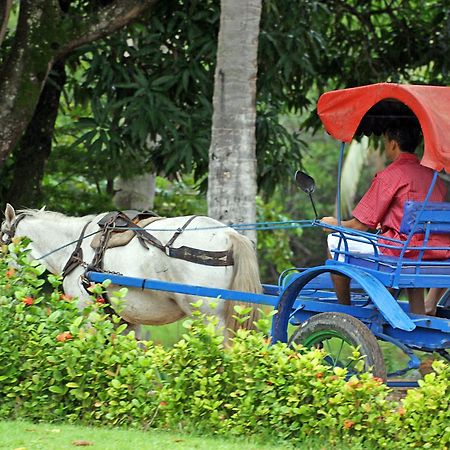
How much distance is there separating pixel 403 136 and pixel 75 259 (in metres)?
2.95

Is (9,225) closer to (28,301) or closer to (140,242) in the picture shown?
(140,242)

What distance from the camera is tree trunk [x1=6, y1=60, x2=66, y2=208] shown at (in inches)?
461

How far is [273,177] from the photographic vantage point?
39.7 ft

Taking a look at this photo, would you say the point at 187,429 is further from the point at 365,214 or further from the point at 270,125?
the point at 270,125

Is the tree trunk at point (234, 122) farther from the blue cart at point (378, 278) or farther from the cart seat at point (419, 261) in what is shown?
the cart seat at point (419, 261)

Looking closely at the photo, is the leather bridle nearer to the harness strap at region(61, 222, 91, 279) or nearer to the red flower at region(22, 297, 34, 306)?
the harness strap at region(61, 222, 91, 279)

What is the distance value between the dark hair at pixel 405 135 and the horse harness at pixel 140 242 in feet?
5.23

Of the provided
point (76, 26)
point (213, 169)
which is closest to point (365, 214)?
point (213, 169)

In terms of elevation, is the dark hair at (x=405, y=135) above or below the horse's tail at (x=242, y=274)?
above

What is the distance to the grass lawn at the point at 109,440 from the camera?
5348mm

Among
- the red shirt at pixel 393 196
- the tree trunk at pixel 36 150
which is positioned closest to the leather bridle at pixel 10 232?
the tree trunk at pixel 36 150

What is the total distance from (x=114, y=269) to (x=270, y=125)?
4255mm

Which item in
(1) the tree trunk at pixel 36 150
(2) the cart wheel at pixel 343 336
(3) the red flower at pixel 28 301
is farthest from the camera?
(1) the tree trunk at pixel 36 150

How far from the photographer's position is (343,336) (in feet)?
20.7
